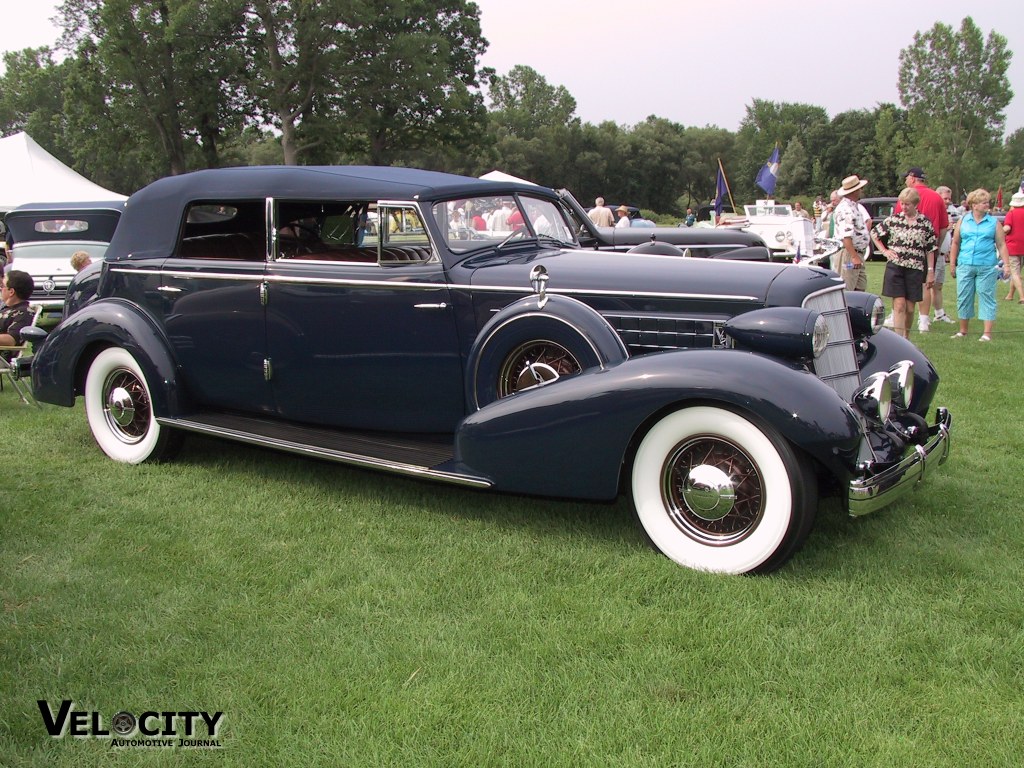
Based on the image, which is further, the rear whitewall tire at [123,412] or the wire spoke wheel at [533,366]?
the rear whitewall tire at [123,412]

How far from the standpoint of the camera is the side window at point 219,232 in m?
5.31

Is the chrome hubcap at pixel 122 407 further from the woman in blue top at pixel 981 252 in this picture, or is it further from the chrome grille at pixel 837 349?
the woman in blue top at pixel 981 252

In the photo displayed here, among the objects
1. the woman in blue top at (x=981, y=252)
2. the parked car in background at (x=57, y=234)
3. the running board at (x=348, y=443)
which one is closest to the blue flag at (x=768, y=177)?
the woman in blue top at (x=981, y=252)

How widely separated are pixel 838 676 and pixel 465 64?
1697 inches

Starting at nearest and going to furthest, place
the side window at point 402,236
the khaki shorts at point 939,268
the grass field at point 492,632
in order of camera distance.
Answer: the grass field at point 492,632, the side window at point 402,236, the khaki shorts at point 939,268

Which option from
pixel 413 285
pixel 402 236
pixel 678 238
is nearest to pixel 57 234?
pixel 678 238

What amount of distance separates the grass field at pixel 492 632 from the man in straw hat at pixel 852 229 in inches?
189

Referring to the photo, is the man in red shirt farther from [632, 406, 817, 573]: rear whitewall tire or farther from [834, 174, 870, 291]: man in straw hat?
[632, 406, 817, 573]: rear whitewall tire

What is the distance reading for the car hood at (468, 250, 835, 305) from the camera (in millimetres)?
4102

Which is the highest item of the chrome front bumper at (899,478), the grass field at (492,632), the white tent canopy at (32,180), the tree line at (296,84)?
the tree line at (296,84)

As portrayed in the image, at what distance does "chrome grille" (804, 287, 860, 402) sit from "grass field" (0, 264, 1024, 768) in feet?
2.18

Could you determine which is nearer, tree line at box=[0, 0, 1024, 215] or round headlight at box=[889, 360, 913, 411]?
round headlight at box=[889, 360, 913, 411]

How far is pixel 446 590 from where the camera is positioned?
3.53 meters

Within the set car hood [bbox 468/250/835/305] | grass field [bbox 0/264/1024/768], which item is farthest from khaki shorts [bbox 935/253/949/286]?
car hood [bbox 468/250/835/305]
